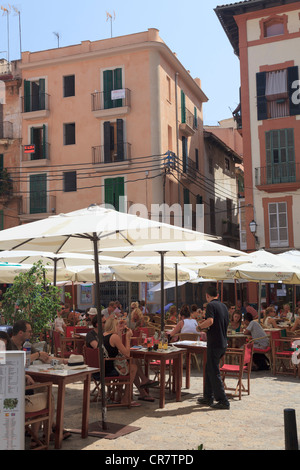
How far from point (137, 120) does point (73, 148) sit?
3.88 m

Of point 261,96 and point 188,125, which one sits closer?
point 261,96

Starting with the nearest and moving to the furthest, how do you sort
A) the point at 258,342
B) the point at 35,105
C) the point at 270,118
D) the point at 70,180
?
1. the point at 258,342
2. the point at 270,118
3. the point at 70,180
4. the point at 35,105

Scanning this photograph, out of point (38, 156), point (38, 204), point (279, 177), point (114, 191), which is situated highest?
point (38, 156)

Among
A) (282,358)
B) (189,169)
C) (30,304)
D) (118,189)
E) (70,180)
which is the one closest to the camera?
(30,304)

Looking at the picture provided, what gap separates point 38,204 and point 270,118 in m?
12.9

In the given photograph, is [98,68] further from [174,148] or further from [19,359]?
[19,359]

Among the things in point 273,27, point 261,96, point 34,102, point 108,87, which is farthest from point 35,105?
point 273,27

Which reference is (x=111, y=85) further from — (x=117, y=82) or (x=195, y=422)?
(x=195, y=422)

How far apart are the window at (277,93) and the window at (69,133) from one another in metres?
10.0

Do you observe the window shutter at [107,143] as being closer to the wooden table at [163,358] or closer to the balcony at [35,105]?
the balcony at [35,105]

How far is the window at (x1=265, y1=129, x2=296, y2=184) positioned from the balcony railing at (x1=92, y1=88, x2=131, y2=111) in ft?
24.7

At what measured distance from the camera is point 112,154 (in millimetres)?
28719

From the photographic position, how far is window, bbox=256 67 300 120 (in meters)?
26.3

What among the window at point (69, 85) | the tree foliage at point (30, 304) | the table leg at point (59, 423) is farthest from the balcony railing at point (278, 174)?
the table leg at point (59, 423)
